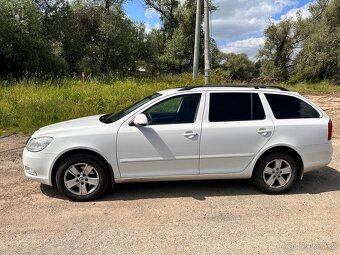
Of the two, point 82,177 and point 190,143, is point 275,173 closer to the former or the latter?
point 190,143

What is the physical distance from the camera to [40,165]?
533 cm

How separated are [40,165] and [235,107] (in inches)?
117

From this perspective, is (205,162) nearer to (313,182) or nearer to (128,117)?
(128,117)

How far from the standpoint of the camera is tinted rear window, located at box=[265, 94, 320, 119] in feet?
19.2

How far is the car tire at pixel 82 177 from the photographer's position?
532 centimetres

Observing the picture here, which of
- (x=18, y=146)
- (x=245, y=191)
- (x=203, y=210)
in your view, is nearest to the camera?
(x=203, y=210)

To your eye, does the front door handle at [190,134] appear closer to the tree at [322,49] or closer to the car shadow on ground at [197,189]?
the car shadow on ground at [197,189]

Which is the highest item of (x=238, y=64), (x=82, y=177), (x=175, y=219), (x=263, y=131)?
(x=238, y=64)

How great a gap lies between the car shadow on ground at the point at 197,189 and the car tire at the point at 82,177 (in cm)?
21

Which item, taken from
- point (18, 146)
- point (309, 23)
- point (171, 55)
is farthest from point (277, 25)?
point (18, 146)

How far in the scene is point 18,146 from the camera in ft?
28.2

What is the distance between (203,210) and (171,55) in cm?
3754

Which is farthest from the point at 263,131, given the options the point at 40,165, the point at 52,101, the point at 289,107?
the point at 52,101

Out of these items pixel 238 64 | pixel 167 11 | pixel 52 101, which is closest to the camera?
pixel 52 101
